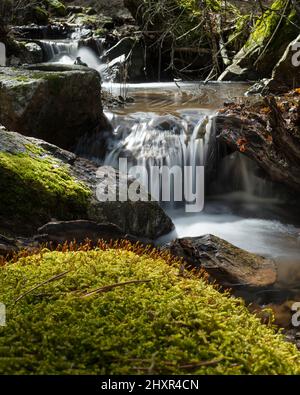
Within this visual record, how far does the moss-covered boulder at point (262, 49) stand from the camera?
1264 centimetres

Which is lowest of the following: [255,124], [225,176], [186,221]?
[186,221]

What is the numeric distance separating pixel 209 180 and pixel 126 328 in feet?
23.2

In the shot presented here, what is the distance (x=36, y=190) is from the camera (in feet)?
13.7

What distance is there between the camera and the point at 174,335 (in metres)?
1.50

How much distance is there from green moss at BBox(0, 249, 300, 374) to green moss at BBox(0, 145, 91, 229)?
208 cm

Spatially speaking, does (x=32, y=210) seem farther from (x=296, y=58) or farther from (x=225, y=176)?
(x=296, y=58)

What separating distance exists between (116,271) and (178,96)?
423 inches

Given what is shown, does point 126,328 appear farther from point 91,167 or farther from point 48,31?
point 48,31

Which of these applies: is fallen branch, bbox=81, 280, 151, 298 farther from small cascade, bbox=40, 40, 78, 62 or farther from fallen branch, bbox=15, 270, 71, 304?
small cascade, bbox=40, 40, 78, 62

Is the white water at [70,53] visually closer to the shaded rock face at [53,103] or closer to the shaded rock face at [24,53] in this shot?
the shaded rock face at [24,53]

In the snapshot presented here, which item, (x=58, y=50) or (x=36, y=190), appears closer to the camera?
(x=36, y=190)

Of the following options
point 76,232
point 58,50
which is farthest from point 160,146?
point 58,50

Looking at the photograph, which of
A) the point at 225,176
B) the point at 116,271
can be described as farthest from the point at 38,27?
the point at 116,271

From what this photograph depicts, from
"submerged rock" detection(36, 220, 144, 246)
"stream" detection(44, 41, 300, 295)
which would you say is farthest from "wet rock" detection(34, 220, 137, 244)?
"stream" detection(44, 41, 300, 295)
